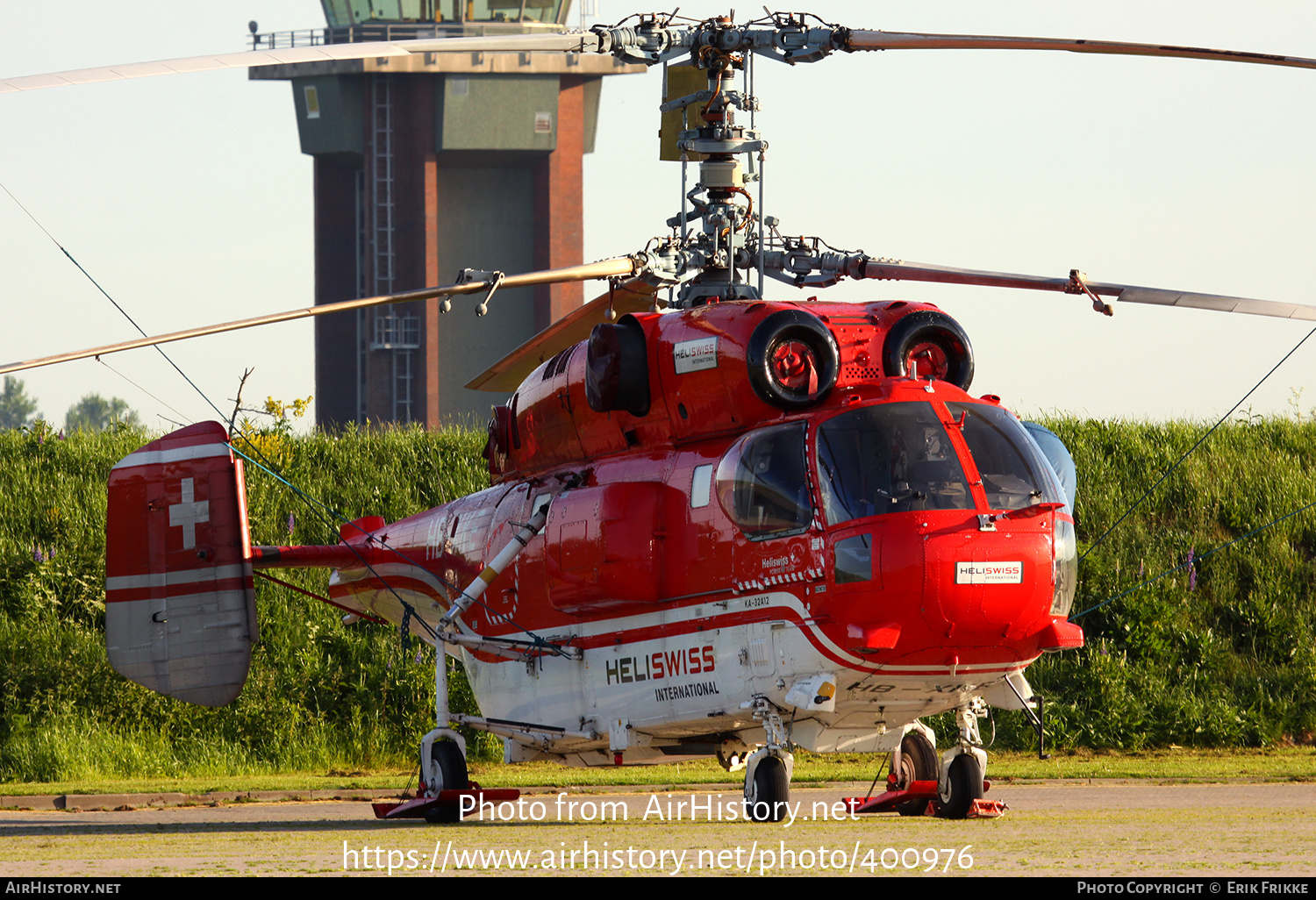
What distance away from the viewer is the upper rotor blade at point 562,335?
14953mm

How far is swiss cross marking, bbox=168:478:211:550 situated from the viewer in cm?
1647

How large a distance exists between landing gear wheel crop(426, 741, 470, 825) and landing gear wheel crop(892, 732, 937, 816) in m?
4.10

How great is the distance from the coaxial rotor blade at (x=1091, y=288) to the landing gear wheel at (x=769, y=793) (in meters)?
4.46

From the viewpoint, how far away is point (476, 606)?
52.6 ft

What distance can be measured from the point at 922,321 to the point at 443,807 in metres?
6.31

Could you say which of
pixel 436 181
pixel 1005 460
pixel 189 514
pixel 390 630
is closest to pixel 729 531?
pixel 1005 460

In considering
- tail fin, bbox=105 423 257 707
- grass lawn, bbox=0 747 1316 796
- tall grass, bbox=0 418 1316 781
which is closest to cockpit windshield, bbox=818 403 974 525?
tail fin, bbox=105 423 257 707

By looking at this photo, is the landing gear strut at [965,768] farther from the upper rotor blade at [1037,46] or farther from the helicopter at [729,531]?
the upper rotor blade at [1037,46]

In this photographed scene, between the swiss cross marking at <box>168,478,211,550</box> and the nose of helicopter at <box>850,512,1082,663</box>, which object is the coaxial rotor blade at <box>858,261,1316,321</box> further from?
the swiss cross marking at <box>168,478,211,550</box>

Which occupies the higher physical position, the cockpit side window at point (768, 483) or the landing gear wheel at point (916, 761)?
the cockpit side window at point (768, 483)

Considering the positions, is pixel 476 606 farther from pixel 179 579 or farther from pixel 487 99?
pixel 487 99

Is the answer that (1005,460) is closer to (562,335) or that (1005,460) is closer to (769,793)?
(769,793)

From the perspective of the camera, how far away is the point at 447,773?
15.1 metres

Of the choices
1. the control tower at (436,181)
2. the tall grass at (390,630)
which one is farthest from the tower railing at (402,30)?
the tall grass at (390,630)
